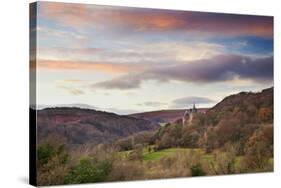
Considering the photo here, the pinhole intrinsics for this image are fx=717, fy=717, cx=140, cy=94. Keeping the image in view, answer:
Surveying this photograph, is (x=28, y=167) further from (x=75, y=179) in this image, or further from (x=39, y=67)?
(x=39, y=67)

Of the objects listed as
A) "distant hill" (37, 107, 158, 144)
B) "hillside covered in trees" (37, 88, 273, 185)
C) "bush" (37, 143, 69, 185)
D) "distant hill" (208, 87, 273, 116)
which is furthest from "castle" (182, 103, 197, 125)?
"bush" (37, 143, 69, 185)

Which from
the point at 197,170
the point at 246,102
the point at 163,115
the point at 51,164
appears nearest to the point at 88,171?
the point at 51,164

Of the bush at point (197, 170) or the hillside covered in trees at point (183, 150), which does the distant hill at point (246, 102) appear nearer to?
the hillside covered in trees at point (183, 150)

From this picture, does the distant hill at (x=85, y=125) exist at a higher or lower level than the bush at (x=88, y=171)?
higher

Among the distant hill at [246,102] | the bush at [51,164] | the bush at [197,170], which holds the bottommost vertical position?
the bush at [197,170]

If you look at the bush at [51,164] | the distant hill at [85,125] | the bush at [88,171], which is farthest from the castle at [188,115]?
the bush at [51,164]

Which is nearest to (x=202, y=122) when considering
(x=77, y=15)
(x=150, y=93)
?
(x=150, y=93)
